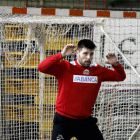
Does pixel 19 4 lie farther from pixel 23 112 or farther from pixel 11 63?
pixel 23 112

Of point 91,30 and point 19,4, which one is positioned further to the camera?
point 19,4

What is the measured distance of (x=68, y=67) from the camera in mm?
2738

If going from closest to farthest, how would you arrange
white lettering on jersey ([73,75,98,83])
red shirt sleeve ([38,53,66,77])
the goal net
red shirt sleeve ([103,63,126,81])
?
red shirt sleeve ([38,53,66,77]), white lettering on jersey ([73,75,98,83]), red shirt sleeve ([103,63,126,81]), the goal net

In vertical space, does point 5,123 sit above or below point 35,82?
below

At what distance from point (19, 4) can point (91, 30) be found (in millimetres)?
4023

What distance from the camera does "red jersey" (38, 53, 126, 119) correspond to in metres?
2.63

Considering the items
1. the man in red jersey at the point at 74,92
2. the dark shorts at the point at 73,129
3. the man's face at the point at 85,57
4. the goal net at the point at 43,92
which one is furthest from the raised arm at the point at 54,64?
the goal net at the point at 43,92

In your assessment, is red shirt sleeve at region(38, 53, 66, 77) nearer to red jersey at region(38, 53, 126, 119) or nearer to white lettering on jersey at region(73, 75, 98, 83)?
red jersey at region(38, 53, 126, 119)

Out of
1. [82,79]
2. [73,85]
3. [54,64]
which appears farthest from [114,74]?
[54,64]

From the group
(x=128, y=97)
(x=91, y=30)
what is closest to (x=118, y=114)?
(x=128, y=97)

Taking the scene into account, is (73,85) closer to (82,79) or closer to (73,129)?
(82,79)

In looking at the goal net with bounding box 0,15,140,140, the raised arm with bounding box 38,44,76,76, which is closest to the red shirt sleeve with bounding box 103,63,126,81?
the raised arm with bounding box 38,44,76,76

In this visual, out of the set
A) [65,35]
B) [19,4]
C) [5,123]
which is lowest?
[5,123]

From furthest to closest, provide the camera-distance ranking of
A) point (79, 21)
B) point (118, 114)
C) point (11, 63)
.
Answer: point (118, 114) < point (11, 63) < point (79, 21)
